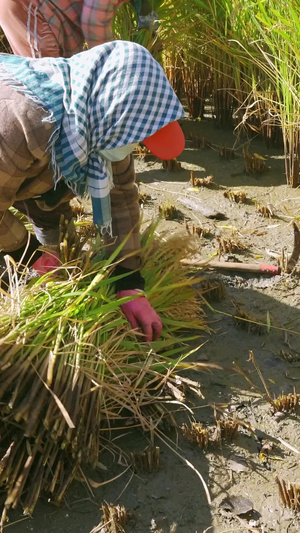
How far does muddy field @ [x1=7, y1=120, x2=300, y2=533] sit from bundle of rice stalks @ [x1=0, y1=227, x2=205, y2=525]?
0.33ft

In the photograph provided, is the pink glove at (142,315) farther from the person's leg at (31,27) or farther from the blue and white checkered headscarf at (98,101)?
the person's leg at (31,27)

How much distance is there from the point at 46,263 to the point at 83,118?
0.68m

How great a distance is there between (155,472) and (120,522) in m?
0.25

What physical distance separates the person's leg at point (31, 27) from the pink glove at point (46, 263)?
1.20m

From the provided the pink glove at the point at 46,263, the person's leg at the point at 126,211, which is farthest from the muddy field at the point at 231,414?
the pink glove at the point at 46,263

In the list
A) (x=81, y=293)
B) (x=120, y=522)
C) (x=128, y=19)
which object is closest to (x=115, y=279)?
(x=81, y=293)

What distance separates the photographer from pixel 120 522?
7.30 ft

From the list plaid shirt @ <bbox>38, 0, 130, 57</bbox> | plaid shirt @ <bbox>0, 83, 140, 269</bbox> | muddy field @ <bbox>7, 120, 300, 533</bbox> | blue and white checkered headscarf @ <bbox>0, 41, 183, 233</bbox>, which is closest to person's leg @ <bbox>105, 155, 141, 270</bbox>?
plaid shirt @ <bbox>0, 83, 140, 269</bbox>

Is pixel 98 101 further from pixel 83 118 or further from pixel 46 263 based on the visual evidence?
pixel 46 263

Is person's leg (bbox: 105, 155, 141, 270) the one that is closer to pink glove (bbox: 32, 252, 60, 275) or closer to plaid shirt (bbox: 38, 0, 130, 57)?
pink glove (bbox: 32, 252, 60, 275)

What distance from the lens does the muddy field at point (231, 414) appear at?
7.50 ft

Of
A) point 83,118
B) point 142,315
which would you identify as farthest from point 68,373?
point 83,118

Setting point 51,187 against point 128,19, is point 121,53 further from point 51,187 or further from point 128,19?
point 128,19

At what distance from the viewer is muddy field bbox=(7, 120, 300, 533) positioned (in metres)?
2.29
